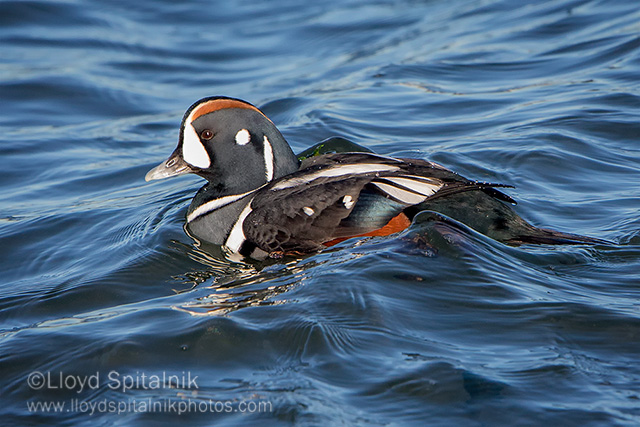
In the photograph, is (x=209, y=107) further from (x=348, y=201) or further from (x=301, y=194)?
(x=348, y=201)

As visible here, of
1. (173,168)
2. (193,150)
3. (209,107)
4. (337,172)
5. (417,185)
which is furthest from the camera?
(173,168)

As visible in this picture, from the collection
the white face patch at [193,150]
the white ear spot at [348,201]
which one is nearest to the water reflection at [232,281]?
the white ear spot at [348,201]

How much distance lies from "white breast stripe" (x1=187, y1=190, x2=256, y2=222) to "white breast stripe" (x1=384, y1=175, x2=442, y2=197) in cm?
127

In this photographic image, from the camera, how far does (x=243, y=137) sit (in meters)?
6.12

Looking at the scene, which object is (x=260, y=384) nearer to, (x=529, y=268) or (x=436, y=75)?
(x=529, y=268)

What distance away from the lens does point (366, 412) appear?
362 centimetres

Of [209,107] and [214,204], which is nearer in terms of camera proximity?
[209,107]

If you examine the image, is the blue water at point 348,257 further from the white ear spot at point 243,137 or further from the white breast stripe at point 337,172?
the white ear spot at point 243,137

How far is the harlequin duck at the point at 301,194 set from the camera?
542cm

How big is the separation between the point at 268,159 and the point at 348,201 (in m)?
1.02

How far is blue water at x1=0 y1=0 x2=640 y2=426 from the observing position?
3.84 meters

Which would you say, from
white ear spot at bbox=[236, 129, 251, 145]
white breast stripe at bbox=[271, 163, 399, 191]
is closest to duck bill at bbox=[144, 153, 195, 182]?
white ear spot at bbox=[236, 129, 251, 145]

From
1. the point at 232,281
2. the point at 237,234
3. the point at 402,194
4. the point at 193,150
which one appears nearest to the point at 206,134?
the point at 193,150

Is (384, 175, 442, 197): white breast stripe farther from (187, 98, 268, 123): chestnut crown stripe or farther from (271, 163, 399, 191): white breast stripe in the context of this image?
(187, 98, 268, 123): chestnut crown stripe
